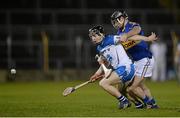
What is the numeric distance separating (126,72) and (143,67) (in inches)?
24.9

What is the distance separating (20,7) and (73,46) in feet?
14.7

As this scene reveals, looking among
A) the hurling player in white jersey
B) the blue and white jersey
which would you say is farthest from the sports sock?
the blue and white jersey

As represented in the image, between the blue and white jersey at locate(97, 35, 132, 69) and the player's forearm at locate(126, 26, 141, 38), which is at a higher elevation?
A: the player's forearm at locate(126, 26, 141, 38)

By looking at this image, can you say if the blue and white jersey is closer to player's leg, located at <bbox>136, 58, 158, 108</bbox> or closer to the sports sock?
player's leg, located at <bbox>136, 58, 158, 108</bbox>

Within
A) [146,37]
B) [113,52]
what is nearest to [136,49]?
[113,52]

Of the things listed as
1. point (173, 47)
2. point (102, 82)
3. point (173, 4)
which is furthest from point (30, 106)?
point (173, 4)

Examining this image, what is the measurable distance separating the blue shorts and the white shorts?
29cm

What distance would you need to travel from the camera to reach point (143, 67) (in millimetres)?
17406

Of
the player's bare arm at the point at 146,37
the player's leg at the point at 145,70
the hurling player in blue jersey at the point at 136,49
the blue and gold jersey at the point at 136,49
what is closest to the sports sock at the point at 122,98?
the hurling player in blue jersey at the point at 136,49

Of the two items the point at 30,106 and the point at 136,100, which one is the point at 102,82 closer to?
the point at 136,100

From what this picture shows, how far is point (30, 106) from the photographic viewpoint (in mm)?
18922

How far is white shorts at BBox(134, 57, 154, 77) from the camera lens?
17.4 metres

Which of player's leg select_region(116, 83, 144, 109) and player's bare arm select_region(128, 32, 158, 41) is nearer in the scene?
player's bare arm select_region(128, 32, 158, 41)

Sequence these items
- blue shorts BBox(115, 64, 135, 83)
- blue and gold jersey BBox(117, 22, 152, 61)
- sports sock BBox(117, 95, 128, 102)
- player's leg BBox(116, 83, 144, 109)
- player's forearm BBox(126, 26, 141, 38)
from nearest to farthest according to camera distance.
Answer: player's forearm BBox(126, 26, 141, 38) < blue shorts BBox(115, 64, 135, 83) < sports sock BBox(117, 95, 128, 102) < blue and gold jersey BBox(117, 22, 152, 61) < player's leg BBox(116, 83, 144, 109)
